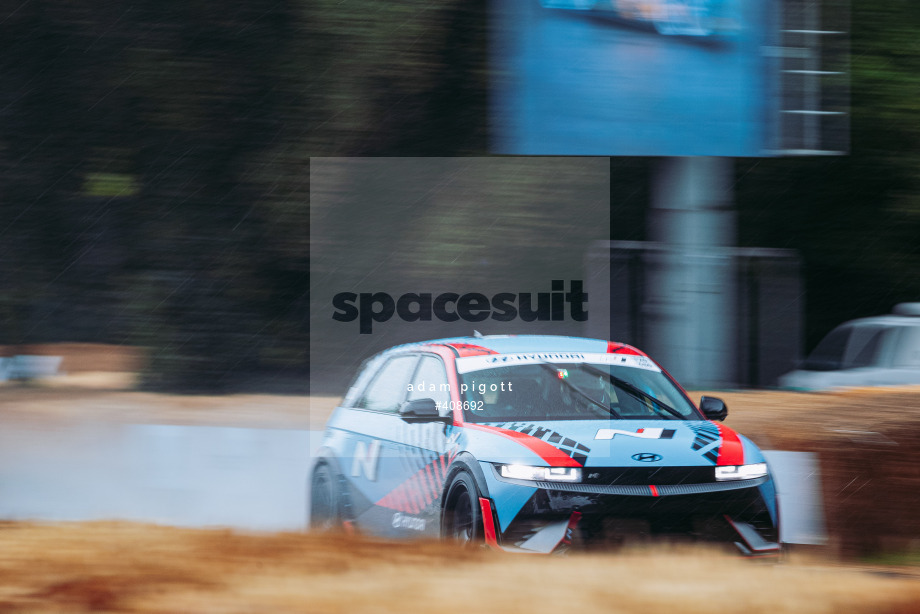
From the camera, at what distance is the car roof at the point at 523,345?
695 centimetres

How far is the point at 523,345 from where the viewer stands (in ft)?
23.0

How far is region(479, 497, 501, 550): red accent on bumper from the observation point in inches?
213

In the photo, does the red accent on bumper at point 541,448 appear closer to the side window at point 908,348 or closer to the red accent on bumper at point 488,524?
the red accent on bumper at point 488,524

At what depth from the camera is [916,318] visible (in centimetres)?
1353

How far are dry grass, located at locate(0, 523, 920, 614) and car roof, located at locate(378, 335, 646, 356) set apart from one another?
3.13m

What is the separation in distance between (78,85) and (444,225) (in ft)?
17.8

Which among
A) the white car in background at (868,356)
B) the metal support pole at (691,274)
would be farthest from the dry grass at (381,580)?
the white car in background at (868,356)

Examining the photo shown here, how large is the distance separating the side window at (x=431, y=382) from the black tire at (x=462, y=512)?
760 millimetres

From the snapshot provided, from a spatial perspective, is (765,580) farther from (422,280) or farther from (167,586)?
(422,280)

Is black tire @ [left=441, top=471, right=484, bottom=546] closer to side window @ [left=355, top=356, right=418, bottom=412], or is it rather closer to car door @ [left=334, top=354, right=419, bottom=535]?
car door @ [left=334, top=354, right=419, bottom=535]

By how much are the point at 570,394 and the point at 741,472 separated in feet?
3.99

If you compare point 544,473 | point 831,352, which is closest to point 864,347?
point 831,352

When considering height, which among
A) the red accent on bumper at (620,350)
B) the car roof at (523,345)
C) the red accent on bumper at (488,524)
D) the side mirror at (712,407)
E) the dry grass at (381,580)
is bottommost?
the red accent on bumper at (488,524)

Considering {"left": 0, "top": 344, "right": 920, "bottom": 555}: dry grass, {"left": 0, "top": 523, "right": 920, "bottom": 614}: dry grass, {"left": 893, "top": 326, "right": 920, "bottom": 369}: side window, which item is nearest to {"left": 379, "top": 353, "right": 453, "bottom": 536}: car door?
{"left": 0, "top": 523, "right": 920, "bottom": 614}: dry grass
